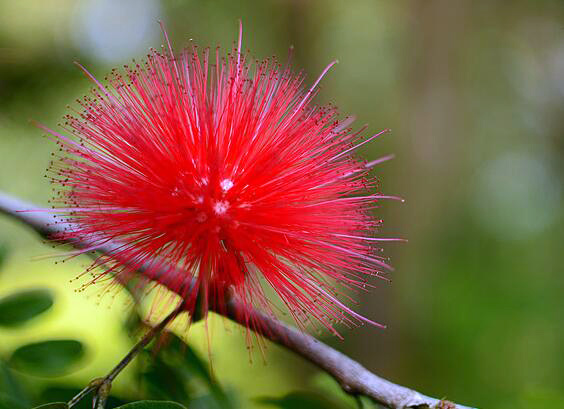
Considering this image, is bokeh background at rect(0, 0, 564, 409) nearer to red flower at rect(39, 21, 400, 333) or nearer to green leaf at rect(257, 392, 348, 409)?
green leaf at rect(257, 392, 348, 409)

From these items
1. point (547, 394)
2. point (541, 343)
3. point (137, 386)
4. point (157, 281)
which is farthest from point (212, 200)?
point (541, 343)

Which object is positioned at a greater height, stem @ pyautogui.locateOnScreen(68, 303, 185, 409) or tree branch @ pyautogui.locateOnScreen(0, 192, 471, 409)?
stem @ pyautogui.locateOnScreen(68, 303, 185, 409)

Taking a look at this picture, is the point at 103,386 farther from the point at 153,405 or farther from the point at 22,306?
the point at 22,306

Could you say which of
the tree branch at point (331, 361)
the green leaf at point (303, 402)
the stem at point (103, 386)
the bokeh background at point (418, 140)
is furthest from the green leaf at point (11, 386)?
the bokeh background at point (418, 140)

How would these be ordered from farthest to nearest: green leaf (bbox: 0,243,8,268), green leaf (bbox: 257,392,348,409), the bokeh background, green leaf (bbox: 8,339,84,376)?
the bokeh background, green leaf (bbox: 0,243,8,268), green leaf (bbox: 8,339,84,376), green leaf (bbox: 257,392,348,409)

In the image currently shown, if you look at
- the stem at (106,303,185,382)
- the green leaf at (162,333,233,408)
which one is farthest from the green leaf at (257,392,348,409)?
the stem at (106,303,185,382)

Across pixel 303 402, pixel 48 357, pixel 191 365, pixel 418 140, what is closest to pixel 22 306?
pixel 48 357
